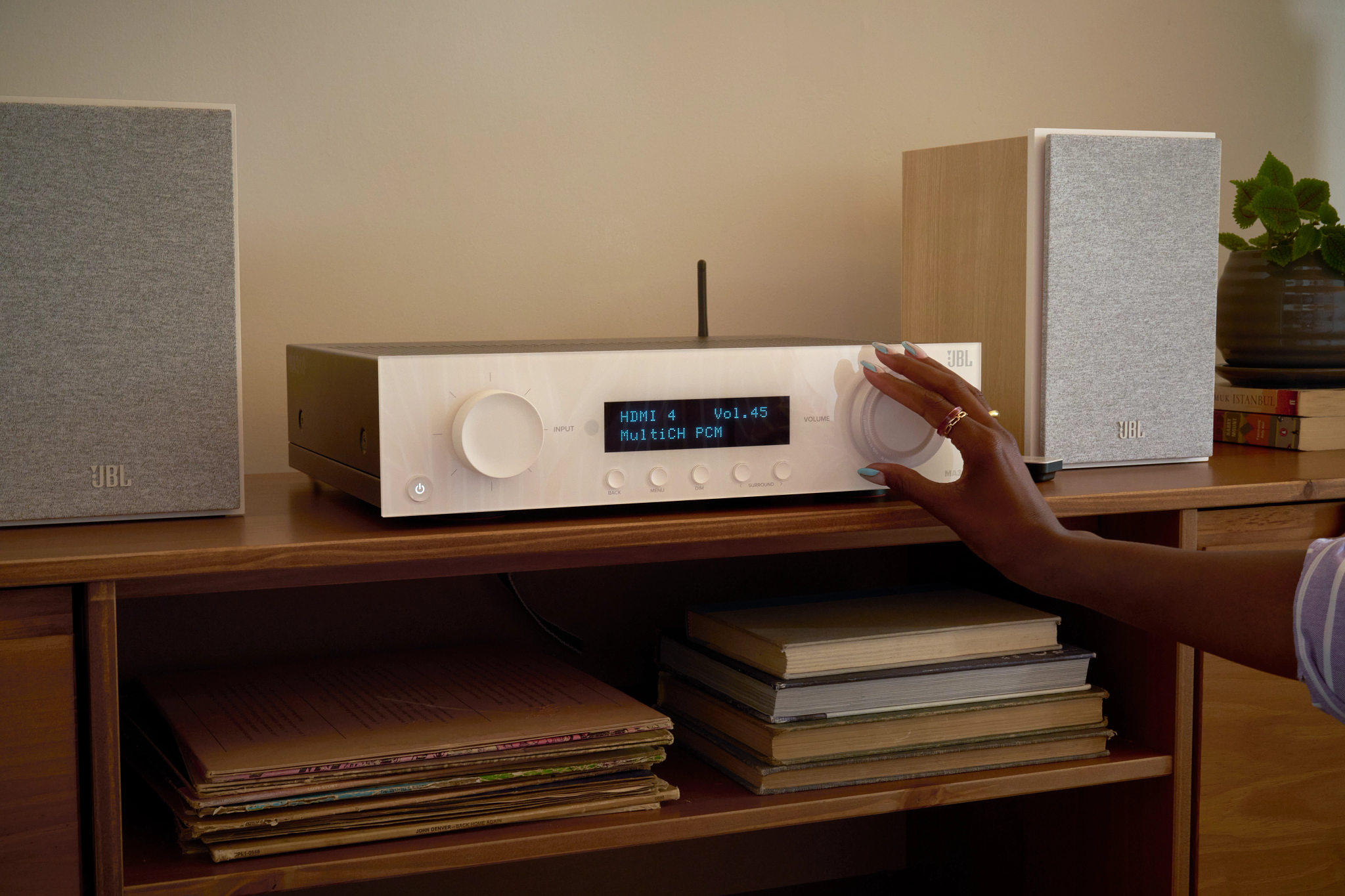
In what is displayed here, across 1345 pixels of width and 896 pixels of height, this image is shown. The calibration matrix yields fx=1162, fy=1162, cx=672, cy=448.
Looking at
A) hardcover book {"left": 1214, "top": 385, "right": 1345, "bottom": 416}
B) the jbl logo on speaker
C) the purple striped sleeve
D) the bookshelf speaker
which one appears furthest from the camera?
hardcover book {"left": 1214, "top": 385, "right": 1345, "bottom": 416}

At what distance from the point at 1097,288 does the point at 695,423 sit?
434 mm

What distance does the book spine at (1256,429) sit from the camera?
1.17 meters

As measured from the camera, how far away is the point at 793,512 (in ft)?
2.68

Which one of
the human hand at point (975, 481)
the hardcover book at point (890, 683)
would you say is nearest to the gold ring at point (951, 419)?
the human hand at point (975, 481)

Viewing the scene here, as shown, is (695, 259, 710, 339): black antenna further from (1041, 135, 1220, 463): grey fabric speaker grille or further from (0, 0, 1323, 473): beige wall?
(1041, 135, 1220, 463): grey fabric speaker grille

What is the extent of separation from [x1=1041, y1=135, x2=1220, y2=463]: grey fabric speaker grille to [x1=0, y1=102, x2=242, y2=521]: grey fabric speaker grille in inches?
26.3

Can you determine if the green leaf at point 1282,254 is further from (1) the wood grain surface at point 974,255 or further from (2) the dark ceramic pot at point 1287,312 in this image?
(1) the wood grain surface at point 974,255

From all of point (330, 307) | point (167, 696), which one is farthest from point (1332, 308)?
point (167, 696)

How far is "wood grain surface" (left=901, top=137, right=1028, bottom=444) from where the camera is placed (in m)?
1.02

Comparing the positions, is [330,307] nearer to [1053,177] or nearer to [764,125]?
[764,125]

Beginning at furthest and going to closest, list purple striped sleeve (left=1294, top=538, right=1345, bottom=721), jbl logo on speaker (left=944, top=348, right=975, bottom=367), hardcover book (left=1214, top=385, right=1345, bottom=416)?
hardcover book (left=1214, top=385, right=1345, bottom=416) → jbl logo on speaker (left=944, top=348, right=975, bottom=367) → purple striped sleeve (left=1294, top=538, right=1345, bottom=721)

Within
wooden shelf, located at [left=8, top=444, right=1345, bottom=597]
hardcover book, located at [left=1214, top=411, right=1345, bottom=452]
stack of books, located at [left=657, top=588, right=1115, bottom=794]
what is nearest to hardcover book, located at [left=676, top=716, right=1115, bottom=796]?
stack of books, located at [left=657, top=588, right=1115, bottom=794]

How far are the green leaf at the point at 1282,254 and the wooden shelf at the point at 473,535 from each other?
0.99 ft

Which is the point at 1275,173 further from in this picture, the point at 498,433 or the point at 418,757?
the point at 418,757
